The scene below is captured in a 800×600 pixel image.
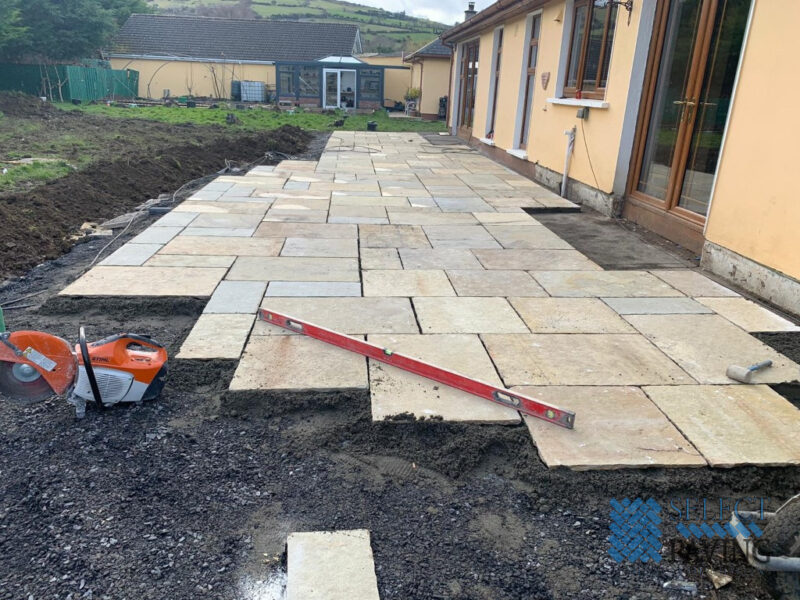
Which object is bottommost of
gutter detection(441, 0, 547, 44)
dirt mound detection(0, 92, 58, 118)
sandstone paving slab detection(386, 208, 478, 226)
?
sandstone paving slab detection(386, 208, 478, 226)

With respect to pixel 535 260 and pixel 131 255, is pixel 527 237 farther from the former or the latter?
pixel 131 255

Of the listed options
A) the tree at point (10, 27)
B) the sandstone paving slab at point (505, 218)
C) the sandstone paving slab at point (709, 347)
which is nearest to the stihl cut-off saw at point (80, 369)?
the sandstone paving slab at point (709, 347)

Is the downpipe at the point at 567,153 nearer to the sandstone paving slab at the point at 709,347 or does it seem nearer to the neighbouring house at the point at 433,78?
the sandstone paving slab at the point at 709,347

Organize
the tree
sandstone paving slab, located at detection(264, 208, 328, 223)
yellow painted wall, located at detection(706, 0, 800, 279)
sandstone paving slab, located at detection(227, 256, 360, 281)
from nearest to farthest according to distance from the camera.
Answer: yellow painted wall, located at detection(706, 0, 800, 279) → sandstone paving slab, located at detection(227, 256, 360, 281) → sandstone paving slab, located at detection(264, 208, 328, 223) → the tree

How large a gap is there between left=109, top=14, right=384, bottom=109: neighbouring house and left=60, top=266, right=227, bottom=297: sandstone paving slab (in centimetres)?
2705

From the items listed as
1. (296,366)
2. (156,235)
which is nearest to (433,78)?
(156,235)

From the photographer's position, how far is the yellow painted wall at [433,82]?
2638 cm

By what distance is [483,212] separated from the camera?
24.6 ft

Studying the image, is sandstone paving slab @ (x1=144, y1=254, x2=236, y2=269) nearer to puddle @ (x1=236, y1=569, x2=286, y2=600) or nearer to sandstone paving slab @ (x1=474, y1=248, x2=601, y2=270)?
sandstone paving slab @ (x1=474, y1=248, x2=601, y2=270)

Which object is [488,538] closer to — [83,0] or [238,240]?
[238,240]

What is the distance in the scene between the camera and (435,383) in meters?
3.15

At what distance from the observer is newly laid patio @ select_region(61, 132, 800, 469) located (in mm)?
2832

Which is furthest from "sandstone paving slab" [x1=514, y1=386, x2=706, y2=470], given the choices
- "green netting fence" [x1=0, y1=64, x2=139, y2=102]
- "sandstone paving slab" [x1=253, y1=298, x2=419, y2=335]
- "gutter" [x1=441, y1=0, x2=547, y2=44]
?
"green netting fence" [x1=0, y1=64, x2=139, y2=102]

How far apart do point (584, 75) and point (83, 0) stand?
30451 millimetres
